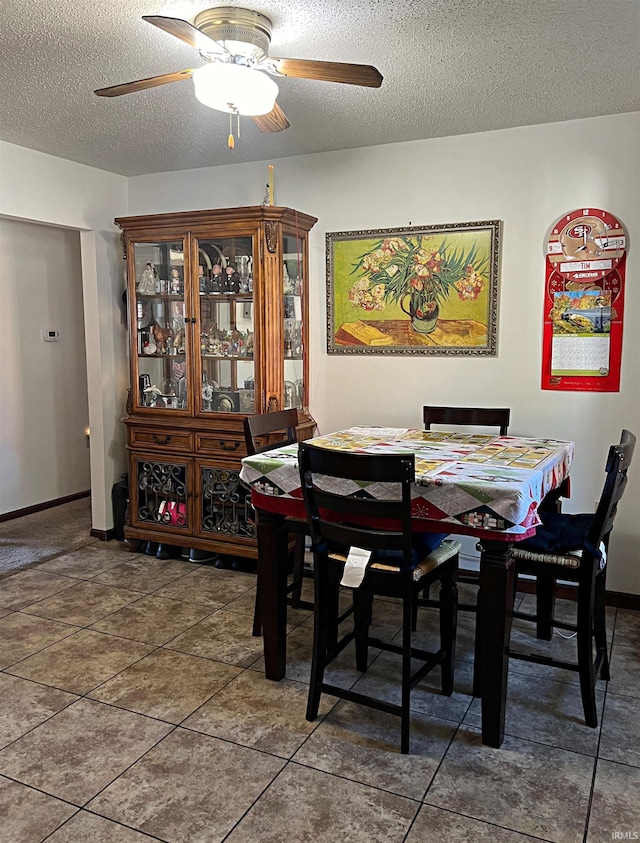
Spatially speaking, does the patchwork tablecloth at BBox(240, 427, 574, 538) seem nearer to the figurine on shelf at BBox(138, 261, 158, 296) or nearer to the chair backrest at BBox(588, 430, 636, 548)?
the chair backrest at BBox(588, 430, 636, 548)

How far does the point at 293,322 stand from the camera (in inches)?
156

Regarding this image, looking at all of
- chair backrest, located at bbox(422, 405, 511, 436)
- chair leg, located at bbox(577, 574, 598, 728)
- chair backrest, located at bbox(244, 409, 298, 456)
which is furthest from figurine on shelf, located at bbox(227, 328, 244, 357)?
chair leg, located at bbox(577, 574, 598, 728)

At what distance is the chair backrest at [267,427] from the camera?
2.94 m

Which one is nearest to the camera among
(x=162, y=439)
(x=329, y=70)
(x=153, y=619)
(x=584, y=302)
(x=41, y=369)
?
(x=329, y=70)

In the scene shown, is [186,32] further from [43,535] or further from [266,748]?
[43,535]

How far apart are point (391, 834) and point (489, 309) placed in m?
2.59

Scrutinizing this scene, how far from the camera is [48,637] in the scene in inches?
120

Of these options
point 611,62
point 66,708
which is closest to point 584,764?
point 66,708

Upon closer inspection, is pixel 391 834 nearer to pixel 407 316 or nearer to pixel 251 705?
pixel 251 705

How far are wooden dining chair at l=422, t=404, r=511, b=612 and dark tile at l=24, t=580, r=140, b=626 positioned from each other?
1792mm

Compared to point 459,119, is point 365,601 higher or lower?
lower

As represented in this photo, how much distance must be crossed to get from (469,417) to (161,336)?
6.49 feet

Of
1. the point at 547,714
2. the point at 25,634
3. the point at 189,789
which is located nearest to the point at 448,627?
the point at 547,714

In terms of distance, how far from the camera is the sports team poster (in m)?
3.30
